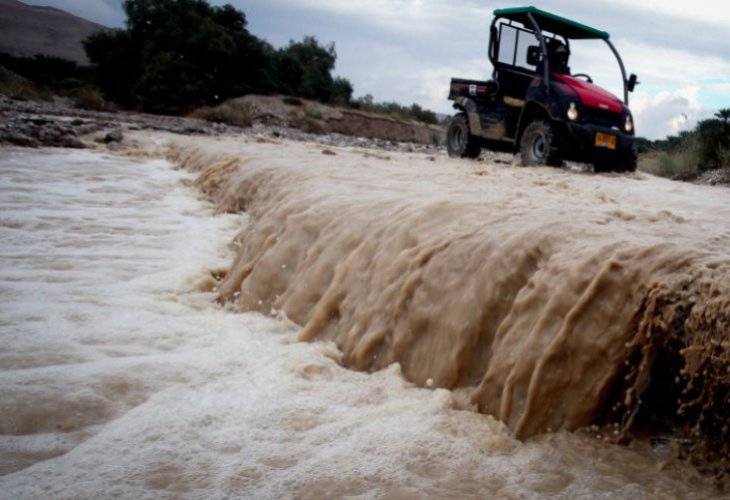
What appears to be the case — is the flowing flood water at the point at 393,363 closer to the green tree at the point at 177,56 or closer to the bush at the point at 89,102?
the bush at the point at 89,102

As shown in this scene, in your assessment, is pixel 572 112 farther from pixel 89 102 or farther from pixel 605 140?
pixel 89 102

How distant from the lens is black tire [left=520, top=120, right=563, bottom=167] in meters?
7.91

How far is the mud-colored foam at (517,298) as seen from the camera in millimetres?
1716

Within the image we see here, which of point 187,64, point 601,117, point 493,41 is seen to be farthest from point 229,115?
point 601,117

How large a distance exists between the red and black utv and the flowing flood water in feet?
16.7

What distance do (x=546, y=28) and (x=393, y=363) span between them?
832 cm

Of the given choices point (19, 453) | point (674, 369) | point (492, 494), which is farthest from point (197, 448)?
point (674, 369)

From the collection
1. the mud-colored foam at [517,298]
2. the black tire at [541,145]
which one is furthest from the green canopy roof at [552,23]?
the mud-colored foam at [517,298]

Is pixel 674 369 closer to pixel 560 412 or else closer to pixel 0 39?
pixel 560 412

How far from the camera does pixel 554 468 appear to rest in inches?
64.7

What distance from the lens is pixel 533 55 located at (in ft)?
29.3

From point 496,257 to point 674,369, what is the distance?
0.69m

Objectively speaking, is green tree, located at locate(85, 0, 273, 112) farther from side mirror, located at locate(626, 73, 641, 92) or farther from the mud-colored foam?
the mud-colored foam

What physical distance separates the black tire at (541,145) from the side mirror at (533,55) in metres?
1.08
